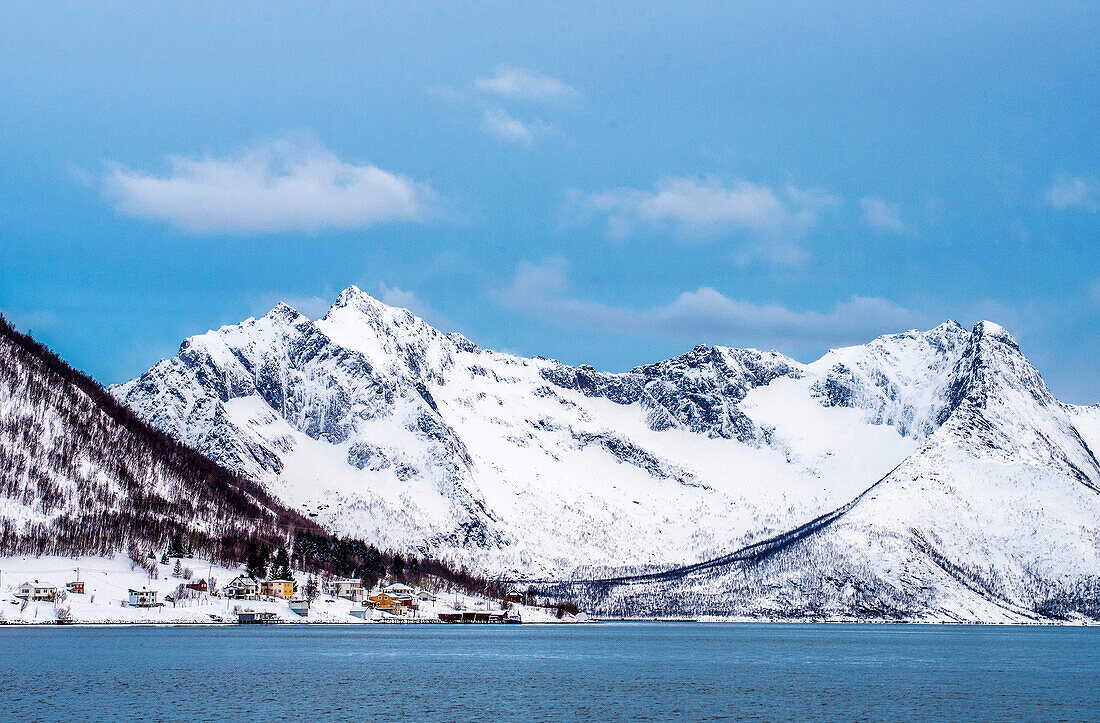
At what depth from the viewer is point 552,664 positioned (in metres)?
177

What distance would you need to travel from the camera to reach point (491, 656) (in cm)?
19100

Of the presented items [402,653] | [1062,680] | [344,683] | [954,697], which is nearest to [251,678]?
[344,683]

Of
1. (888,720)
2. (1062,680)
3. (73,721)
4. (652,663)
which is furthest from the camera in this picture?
(652,663)

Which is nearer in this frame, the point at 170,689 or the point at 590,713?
the point at 590,713

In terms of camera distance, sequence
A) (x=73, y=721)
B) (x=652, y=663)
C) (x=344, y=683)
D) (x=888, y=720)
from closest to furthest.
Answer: (x=73, y=721)
(x=888, y=720)
(x=344, y=683)
(x=652, y=663)

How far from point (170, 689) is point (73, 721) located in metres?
25.2

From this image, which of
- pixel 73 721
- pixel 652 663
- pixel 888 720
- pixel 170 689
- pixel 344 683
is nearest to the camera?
pixel 73 721

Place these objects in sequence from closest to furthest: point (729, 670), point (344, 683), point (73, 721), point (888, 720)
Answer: point (73, 721), point (888, 720), point (344, 683), point (729, 670)

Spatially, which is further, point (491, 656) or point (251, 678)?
point (491, 656)

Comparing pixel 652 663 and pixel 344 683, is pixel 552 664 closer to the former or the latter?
pixel 652 663

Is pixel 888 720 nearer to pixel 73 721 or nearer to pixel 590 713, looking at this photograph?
pixel 590 713

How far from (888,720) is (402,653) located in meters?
95.9

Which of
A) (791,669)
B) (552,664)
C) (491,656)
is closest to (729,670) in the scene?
(791,669)

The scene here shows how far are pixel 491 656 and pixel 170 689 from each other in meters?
71.5
